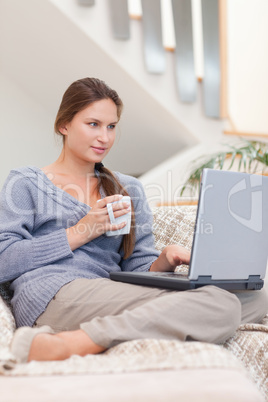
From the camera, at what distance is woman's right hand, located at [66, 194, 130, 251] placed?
1419mm

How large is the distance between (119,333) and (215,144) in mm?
3008

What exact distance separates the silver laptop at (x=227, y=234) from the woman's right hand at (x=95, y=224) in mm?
197

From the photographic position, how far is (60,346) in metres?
1.03

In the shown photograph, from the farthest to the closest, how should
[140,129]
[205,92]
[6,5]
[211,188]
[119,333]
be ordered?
[140,129], [205,92], [6,5], [211,188], [119,333]

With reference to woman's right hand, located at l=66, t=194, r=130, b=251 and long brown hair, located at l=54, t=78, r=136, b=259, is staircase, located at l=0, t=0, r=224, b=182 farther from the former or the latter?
woman's right hand, located at l=66, t=194, r=130, b=251

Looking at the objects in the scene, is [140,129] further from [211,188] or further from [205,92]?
[211,188]

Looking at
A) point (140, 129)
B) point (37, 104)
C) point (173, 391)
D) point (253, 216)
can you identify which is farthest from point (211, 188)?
point (37, 104)

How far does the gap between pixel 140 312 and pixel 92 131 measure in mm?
697

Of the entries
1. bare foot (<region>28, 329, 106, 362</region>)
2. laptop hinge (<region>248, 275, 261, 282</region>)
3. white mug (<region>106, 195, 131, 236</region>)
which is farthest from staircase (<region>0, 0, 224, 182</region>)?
bare foot (<region>28, 329, 106, 362</region>)

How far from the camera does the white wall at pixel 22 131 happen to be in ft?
13.5

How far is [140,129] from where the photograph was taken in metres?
4.15

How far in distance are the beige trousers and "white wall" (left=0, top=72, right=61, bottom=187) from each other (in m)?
2.92

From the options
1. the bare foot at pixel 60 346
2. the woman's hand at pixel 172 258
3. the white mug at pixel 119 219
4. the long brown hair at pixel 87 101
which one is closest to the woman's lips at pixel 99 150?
the long brown hair at pixel 87 101

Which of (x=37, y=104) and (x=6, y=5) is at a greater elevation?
(x=6, y=5)
